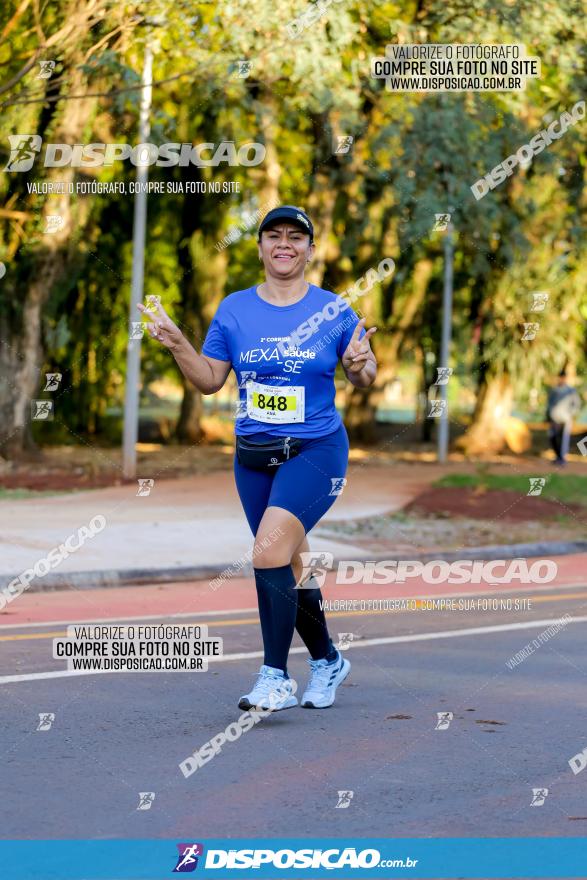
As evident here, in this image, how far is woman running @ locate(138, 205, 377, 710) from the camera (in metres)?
6.35

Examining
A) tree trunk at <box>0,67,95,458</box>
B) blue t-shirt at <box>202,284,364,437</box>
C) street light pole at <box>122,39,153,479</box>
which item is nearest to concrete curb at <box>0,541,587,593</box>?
blue t-shirt at <box>202,284,364,437</box>

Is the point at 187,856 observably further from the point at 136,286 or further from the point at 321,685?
the point at 136,286

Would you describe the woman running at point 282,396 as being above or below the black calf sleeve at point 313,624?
above

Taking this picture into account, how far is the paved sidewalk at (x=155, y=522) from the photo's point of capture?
12.8m

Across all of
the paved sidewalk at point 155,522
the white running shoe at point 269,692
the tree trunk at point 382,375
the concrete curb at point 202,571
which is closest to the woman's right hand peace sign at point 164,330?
the white running shoe at point 269,692

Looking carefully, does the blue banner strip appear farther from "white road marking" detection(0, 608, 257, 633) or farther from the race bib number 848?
"white road marking" detection(0, 608, 257, 633)

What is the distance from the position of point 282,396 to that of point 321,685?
1.39 meters

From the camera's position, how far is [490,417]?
3238cm

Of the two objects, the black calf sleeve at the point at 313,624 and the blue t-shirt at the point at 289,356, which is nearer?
the blue t-shirt at the point at 289,356

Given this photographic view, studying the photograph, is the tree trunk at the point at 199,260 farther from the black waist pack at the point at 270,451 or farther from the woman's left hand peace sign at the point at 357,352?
the woman's left hand peace sign at the point at 357,352

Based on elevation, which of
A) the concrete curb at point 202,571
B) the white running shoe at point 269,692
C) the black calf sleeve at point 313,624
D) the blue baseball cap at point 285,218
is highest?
the blue baseball cap at point 285,218

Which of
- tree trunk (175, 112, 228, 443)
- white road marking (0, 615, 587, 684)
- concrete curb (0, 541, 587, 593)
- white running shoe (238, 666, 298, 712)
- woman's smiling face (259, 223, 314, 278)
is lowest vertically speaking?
concrete curb (0, 541, 587, 593)

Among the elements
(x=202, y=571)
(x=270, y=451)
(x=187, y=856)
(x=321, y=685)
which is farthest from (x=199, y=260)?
(x=187, y=856)

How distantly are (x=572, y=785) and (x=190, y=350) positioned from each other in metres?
2.31
